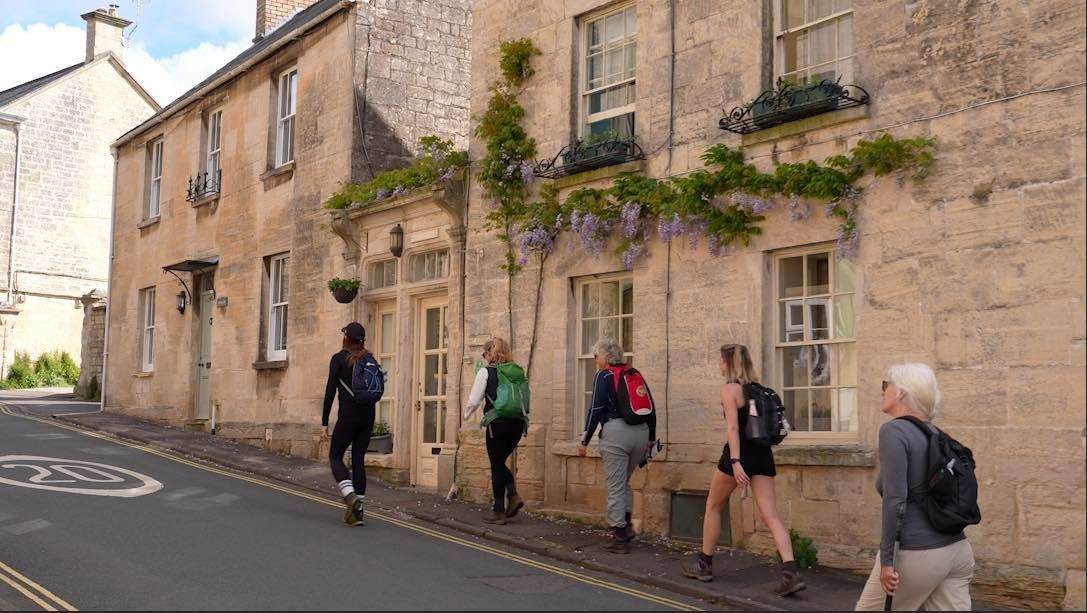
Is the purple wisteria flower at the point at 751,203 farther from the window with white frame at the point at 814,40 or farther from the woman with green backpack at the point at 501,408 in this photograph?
the woman with green backpack at the point at 501,408

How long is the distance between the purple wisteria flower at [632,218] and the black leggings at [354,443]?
3.20 m

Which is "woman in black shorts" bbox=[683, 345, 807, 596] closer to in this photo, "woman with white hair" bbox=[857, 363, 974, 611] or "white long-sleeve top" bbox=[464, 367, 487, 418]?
"woman with white hair" bbox=[857, 363, 974, 611]

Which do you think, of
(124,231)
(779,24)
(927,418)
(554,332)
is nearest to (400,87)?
(554,332)

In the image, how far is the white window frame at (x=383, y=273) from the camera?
15250 millimetres

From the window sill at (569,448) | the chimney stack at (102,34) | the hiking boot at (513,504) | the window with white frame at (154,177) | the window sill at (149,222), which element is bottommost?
the hiking boot at (513,504)

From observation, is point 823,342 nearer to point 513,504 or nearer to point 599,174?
point 599,174

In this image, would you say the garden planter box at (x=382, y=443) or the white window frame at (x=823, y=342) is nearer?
the white window frame at (x=823, y=342)

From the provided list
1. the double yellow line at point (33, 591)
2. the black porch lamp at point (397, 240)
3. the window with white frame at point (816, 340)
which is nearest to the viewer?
the double yellow line at point (33, 591)

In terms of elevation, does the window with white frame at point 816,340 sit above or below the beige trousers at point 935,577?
above

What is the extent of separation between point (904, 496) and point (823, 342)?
14.1ft

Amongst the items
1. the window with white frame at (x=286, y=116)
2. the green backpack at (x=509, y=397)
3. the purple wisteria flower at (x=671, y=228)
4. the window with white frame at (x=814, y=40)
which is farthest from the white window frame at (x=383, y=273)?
the window with white frame at (x=814, y=40)

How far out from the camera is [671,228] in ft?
34.8

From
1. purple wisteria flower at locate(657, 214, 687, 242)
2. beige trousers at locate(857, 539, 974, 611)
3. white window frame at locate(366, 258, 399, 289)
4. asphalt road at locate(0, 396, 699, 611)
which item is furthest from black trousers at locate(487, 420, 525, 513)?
beige trousers at locate(857, 539, 974, 611)

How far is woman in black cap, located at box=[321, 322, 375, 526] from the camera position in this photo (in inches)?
414
